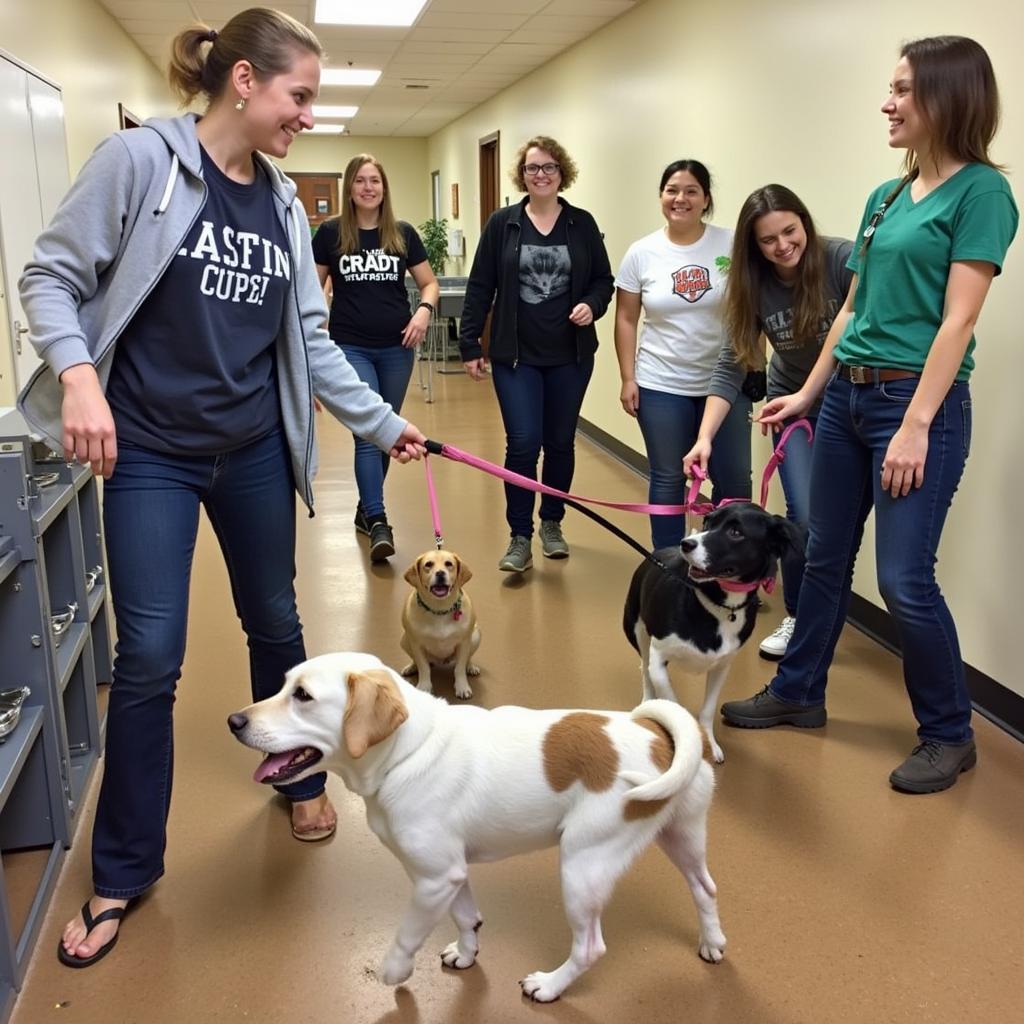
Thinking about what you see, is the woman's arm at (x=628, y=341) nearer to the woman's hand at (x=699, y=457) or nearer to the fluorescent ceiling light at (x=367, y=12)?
the woman's hand at (x=699, y=457)

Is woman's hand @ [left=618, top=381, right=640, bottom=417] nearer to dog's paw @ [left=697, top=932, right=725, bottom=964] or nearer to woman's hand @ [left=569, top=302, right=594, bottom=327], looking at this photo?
woman's hand @ [left=569, top=302, right=594, bottom=327]

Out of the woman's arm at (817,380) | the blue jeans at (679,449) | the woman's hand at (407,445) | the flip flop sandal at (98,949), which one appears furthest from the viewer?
the blue jeans at (679,449)

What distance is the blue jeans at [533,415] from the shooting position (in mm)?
3887

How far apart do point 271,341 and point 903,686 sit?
214cm

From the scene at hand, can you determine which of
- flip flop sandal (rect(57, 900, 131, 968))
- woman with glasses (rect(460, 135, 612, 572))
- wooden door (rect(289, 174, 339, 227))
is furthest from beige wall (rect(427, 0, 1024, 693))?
wooden door (rect(289, 174, 339, 227))

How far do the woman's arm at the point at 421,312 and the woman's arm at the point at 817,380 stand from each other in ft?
5.88

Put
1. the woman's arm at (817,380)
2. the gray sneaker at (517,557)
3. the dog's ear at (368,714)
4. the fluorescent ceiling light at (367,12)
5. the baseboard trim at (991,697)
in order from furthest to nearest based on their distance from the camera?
the fluorescent ceiling light at (367,12)
the gray sneaker at (517,557)
the baseboard trim at (991,697)
the woman's arm at (817,380)
the dog's ear at (368,714)

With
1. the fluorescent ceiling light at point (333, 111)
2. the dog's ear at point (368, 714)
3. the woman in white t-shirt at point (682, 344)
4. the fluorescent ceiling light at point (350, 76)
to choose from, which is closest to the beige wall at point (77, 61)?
the fluorescent ceiling light at point (350, 76)

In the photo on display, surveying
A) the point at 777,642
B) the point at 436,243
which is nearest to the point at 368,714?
the point at 777,642

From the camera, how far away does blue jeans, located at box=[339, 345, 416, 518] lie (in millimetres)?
4219

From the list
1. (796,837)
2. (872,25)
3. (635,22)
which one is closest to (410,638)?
(796,837)

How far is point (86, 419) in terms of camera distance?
148cm

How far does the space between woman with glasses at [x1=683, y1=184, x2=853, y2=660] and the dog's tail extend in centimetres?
128

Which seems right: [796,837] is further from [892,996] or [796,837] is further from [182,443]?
[182,443]
